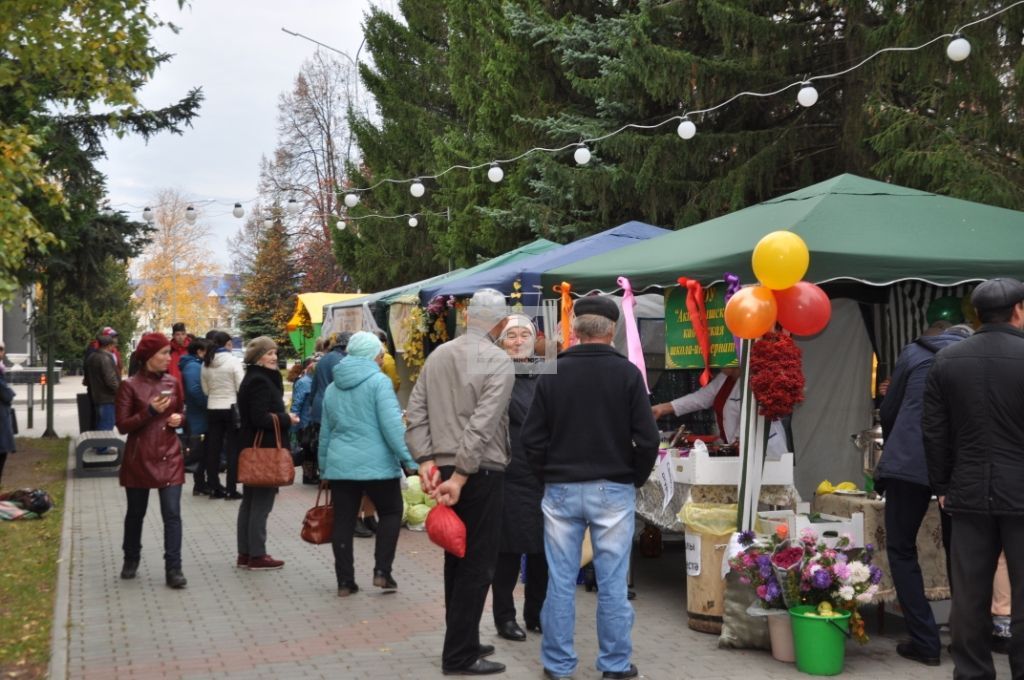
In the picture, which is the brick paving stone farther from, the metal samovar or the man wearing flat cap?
the metal samovar

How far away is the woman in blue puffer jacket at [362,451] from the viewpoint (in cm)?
799

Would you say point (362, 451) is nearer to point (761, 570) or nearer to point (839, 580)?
point (761, 570)

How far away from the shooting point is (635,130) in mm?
18578

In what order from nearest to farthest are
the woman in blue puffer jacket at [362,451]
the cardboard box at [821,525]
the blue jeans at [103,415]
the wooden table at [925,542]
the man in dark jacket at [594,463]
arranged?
the man in dark jacket at [594,463] → the cardboard box at [821,525] → the wooden table at [925,542] → the woman in blue puffer jacket at [362,451] → the blue jeans at [103,415]

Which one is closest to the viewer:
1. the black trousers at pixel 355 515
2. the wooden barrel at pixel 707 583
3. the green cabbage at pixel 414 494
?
the wooden barrel at pixel 707 583

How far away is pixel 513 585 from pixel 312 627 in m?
1.40

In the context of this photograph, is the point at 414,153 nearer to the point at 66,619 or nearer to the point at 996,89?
the point at 996,89

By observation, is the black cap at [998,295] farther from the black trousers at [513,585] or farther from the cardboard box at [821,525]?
the black trousers at [513,585]

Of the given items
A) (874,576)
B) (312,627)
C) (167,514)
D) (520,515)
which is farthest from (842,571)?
(167,514)

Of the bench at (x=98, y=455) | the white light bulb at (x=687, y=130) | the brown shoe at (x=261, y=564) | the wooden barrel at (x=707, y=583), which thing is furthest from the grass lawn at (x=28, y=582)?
the white light bulb at (x=687, y=130)

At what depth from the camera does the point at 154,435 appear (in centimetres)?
841

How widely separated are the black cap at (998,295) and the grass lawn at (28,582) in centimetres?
528

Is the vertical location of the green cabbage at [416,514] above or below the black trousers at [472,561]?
below

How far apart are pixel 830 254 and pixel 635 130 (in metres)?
11.7
